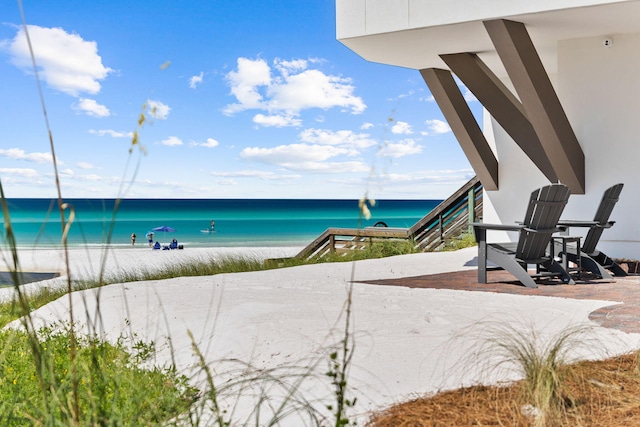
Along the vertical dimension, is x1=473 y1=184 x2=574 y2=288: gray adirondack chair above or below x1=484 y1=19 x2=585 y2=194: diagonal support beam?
below

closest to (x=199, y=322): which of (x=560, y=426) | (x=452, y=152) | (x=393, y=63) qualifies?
(x=560, y=426)

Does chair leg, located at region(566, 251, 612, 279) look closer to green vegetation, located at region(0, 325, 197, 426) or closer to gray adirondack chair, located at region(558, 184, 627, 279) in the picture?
gray adirondack chair, located at region(558, 184, 627, 279)

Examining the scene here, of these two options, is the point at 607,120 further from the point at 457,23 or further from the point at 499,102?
the point at 457,23

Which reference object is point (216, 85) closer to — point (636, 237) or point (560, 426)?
point (636, 237)

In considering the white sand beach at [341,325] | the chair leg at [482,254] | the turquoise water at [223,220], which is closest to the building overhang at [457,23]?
the chair leg at [482,254]

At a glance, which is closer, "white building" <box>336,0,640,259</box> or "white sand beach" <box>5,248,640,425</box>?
"white sand beach" <box>5,248,640,425</box>

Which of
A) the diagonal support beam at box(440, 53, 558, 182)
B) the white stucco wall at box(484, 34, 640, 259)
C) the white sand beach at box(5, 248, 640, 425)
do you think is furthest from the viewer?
the diagonal support beam at box(440, 53, 558, 182)

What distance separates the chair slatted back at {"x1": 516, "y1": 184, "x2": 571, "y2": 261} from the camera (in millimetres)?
6699

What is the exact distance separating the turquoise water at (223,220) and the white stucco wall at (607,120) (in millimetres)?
24045

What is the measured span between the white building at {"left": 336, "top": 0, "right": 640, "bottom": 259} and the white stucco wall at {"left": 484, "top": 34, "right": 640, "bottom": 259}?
12 mm

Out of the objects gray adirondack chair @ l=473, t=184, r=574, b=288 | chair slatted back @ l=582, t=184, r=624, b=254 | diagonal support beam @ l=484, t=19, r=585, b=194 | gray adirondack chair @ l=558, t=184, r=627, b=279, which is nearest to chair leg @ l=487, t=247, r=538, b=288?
gray adirondack chair @ l=473, t=184, r=574, b=288

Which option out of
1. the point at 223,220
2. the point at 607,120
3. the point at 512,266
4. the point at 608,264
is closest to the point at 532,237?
the point at 512,266

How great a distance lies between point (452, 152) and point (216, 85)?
17.5 meters

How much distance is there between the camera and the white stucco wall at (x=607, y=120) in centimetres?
838
